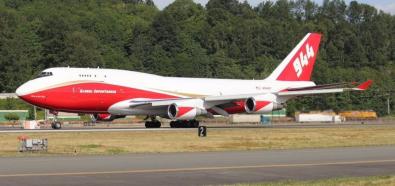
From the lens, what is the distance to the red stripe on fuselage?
5316 centimetres

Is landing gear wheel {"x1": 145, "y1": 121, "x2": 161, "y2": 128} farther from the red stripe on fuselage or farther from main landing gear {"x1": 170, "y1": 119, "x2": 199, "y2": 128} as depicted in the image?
the red stripe on fuselage

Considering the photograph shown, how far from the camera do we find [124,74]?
57000 millimetres

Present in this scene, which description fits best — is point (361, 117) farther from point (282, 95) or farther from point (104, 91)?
point (104, 91)

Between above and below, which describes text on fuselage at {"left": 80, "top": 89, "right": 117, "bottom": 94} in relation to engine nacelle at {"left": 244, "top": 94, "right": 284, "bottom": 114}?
above

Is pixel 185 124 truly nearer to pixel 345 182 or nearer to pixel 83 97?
pixel 83 97

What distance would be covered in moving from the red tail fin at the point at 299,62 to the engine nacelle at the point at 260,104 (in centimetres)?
940

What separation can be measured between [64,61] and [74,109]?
98564 millimetres

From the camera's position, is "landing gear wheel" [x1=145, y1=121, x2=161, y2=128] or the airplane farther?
"landing gear wheel" [x1=145, y1=121, x2=161, y2=128]

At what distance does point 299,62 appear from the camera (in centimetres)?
6994

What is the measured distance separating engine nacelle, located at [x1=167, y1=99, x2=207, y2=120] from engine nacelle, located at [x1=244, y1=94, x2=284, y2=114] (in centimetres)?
464

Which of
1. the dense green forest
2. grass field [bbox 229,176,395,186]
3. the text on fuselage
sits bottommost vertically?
grass field [bbox 229,176,395,186]

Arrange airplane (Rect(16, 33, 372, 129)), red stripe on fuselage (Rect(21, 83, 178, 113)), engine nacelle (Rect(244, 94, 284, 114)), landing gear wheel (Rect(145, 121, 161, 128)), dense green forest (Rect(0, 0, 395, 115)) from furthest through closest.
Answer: dense green forest (Rect(0, 0, 395, 115)) → landing gear wheel (Rect(145, 121, 161, 128)) → engine nacelle (Rect(244, 94, 284, 114)) → airplane (Rect(16, 33, 372, 129)) → red stripe on fuselage (Rect(21, 83, 178, 113))

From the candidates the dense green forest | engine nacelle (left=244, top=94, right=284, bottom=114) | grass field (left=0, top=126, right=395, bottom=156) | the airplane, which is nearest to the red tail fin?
the airplane

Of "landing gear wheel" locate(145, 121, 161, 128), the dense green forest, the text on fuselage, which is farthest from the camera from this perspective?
the dense green forest
